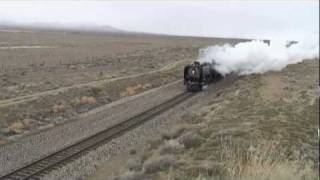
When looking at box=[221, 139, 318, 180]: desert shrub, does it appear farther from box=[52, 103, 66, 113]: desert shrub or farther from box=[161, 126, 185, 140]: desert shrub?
box=[52, 103, 66, 113]: desert shrub

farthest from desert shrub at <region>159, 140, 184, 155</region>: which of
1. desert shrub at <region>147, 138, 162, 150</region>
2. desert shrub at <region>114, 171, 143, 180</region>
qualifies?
desert shrub at <region>114, 171, 143, 180</region>

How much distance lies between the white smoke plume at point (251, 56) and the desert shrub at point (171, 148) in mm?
28439

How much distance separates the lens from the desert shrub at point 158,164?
639 inches

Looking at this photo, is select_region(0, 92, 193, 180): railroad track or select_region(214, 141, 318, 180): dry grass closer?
select_region(214, 141, 318, 180): dry grass

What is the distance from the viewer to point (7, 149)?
72.6 feet

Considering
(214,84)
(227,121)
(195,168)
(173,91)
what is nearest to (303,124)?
(227,121)

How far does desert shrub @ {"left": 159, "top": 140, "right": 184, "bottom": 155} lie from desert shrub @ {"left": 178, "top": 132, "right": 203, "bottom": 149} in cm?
29

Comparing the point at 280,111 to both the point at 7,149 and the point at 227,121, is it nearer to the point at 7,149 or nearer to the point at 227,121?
the point at 227,121

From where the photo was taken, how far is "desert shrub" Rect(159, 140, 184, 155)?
755 inches

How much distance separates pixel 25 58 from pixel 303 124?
45.3m

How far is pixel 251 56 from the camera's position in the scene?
185 feet

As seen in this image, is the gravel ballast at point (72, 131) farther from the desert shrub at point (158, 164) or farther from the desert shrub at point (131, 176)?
the desert shrub at point (158, 164)

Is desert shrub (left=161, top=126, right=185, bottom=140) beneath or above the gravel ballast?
above

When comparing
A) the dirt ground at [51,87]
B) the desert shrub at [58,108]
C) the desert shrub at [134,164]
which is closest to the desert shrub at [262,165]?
the desert shrub at [134,164]
